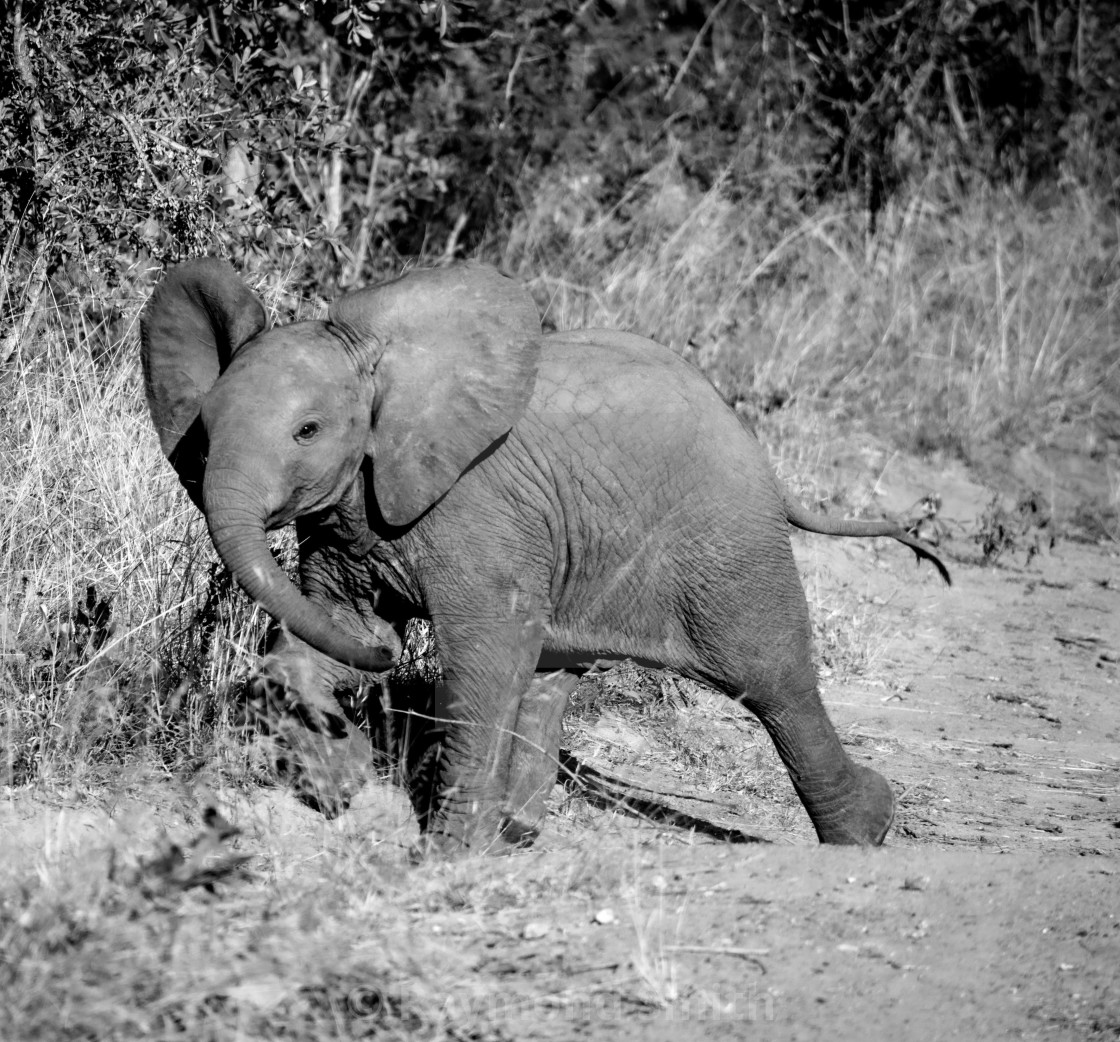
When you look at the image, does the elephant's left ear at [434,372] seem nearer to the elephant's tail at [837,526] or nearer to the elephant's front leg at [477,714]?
the elephant's front leg at [477,714]

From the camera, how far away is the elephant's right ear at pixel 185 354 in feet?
15.4

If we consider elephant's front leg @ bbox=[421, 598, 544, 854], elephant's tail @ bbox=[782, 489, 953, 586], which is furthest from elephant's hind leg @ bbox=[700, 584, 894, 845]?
elephant's front leg @ bbox=[421, 598, 544, 854]

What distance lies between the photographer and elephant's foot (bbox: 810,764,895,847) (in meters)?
4.94

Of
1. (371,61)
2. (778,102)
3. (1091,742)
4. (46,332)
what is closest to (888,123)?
(778,102)

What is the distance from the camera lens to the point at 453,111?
369 inches

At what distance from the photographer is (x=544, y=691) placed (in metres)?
5.30

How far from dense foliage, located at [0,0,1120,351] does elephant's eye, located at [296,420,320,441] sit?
2.34m

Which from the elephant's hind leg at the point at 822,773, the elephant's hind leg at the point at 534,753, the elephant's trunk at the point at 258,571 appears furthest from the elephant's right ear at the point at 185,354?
the elephant's hind leg at the point at 822,773

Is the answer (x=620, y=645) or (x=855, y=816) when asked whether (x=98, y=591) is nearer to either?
(x=620, y=645)

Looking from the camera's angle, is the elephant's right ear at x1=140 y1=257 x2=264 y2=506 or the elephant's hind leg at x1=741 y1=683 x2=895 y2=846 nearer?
the elephant's right ear at x1=140 y1=257 x2=264 y2=506

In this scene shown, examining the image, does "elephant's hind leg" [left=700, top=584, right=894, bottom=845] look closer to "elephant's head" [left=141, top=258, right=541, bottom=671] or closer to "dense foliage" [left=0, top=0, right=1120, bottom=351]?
"elephant's head" [left=141, top=258, right=541, bottom=671]

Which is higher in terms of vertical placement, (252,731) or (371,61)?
(371,61)

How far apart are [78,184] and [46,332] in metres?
0.61

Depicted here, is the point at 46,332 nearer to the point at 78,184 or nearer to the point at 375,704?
the point at 78,184
